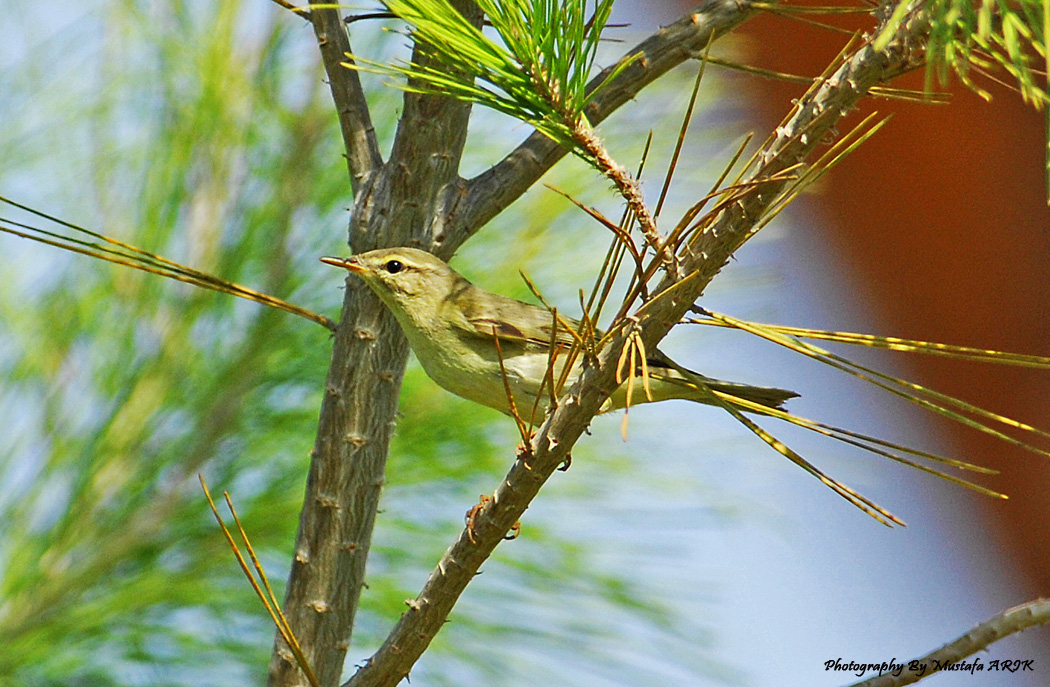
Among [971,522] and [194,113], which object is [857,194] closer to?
[971,522]

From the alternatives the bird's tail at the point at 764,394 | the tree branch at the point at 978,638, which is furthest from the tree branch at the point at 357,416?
the tree branch at the point at 978,638

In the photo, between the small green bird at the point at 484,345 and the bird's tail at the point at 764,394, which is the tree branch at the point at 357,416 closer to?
the small green bird at the point at 484,345

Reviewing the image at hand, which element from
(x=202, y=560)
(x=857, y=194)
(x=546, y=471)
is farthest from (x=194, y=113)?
(x=857, y=194)

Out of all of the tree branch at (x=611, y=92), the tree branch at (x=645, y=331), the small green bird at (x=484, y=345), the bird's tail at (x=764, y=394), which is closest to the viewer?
the tree branch at (x=645, y=331)

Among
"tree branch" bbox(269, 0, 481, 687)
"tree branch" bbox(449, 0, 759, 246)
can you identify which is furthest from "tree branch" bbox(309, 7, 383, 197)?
"tree branch" bbox(449, 0, 759, 246)

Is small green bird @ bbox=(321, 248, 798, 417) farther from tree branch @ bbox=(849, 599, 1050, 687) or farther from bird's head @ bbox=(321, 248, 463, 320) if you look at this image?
tree branch @ bbox=(849, 599, 1050, 687)

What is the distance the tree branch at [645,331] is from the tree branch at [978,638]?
36cm

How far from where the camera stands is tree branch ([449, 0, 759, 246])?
1.22m

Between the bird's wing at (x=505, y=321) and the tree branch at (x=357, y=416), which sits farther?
the bird's wing at (x=505, y=321)

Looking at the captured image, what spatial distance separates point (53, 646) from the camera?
1489 millimetres

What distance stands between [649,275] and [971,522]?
2.23m

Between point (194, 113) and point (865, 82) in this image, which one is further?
point (194, 113)

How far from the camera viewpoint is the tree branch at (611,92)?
1219 mm

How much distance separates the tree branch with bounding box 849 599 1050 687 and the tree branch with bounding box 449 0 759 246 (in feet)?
2.20
